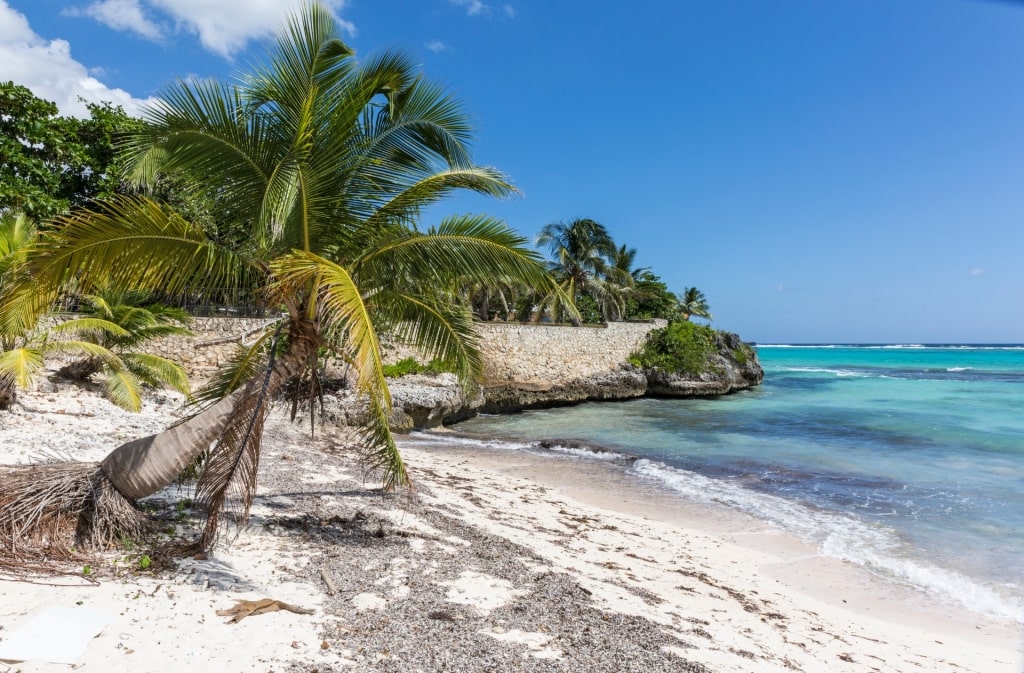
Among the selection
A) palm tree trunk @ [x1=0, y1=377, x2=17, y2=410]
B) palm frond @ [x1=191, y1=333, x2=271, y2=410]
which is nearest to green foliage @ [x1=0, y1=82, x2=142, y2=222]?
palm tree trunk @ [x1=0, y1=377, x2=17, y2=410]

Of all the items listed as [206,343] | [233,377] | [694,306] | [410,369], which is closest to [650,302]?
[694,306]

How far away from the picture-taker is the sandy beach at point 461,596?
10.7 ft

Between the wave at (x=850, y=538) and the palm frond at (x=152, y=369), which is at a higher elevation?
the palm frond at (x=152, y=369)

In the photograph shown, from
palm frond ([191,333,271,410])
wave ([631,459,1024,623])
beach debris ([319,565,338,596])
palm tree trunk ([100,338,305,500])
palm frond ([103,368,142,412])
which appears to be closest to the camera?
beach debris ([319,565,338,596])

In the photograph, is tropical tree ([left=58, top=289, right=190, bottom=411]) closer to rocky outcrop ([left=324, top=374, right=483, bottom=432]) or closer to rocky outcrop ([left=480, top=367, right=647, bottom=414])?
rocky outcrop ([left=324, top=374, right=483, bottom=432])

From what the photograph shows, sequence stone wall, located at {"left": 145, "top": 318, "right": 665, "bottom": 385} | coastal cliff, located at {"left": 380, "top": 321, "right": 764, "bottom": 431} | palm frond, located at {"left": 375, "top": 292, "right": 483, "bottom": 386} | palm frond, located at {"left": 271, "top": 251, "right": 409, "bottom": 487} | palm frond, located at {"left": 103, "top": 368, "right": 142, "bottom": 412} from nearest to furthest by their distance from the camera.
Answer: palm frond, located at {"left": 271, "top": 251, "right": 409, "bottom": 487}
palm frond, located at {"left": 375, "top": 292, "right": 483, "bottom": 386}
palm frond, located at {"left": 103, "top": 368, "right": 142, "bottom": 412}
stone wall, located at {"left": 145, "top": 318, "right": 665, "bottom": 385}
coastal cliff, located at {"left": 380, "top": 321, "right": 764, "bottom": 431}

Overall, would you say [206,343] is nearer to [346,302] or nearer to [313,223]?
[313,223]

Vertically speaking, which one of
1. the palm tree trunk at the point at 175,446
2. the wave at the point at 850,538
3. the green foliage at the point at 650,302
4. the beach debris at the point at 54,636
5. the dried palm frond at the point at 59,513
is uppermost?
the green foliage at the point at 650,302

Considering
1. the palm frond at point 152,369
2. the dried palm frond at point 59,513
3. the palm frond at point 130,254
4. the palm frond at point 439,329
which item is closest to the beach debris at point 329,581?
the dried palm frond at point 59,513

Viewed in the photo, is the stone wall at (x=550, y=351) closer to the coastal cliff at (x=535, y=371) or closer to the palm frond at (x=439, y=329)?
the coastal cliff at (x=535, y=371)

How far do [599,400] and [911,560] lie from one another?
19380 mm

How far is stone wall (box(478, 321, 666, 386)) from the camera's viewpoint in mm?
24141

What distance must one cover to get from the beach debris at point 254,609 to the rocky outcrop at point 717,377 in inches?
1039

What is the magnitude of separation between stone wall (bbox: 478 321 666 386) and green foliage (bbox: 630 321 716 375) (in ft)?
3.19
